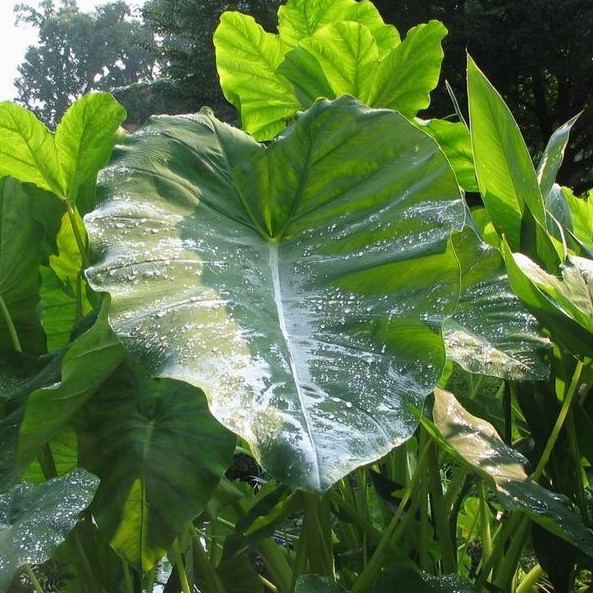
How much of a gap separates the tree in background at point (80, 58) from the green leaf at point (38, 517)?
29881mm

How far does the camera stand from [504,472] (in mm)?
549

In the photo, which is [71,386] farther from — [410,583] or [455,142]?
[455,142]

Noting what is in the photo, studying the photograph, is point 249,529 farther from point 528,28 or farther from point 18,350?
point 528,28

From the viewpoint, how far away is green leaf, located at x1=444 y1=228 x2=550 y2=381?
569mm

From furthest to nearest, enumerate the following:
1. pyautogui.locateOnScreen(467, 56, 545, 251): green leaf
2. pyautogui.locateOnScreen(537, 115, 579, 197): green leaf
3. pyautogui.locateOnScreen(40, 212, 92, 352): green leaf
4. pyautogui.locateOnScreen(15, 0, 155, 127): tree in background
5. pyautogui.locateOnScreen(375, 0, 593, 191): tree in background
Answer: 1. pyautogui.locateOnScreen(15, 0, 155, 127): tree in background
2. pyautogui.locateOnScreen(375, 0, 593, 191): tree in background
3. pyautogui.locateOnScreen(40, 212, 92, 352): green leaf
4. pyautogui.locateOnScreen(537, 115, 579, 197): green leaf
5. pyautogui.locateOnScreen(467, 56, 545, 251): green leaf

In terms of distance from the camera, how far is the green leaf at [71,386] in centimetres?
54

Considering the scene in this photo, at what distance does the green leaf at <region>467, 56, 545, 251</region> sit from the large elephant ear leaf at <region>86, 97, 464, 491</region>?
0.05m

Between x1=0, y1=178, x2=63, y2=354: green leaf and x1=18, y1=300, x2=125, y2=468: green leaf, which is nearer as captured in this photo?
x1=18, y1=300, x2=125, y2=468: green leaf

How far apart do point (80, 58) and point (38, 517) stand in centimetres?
3172

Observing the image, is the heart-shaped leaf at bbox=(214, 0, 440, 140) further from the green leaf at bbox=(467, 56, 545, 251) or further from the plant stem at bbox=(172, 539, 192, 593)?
the plant stem at bbox=(172, 539, 192, 593)

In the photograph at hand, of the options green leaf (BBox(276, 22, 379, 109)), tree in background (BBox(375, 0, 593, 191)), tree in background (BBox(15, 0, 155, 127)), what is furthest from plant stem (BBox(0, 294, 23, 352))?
tree in background (BBox(15, 0, 155, 127))

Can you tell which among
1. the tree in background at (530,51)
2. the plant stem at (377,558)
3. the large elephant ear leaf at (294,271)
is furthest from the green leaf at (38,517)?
the tree in background at (530,51)

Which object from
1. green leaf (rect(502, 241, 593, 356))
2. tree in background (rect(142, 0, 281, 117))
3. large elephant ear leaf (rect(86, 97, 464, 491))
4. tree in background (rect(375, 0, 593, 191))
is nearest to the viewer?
large elephant ear leaf (rect(86, 97, 464, 491))

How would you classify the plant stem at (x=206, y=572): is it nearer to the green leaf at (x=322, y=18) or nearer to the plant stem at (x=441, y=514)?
the plant stem at (x=441, y=514)
